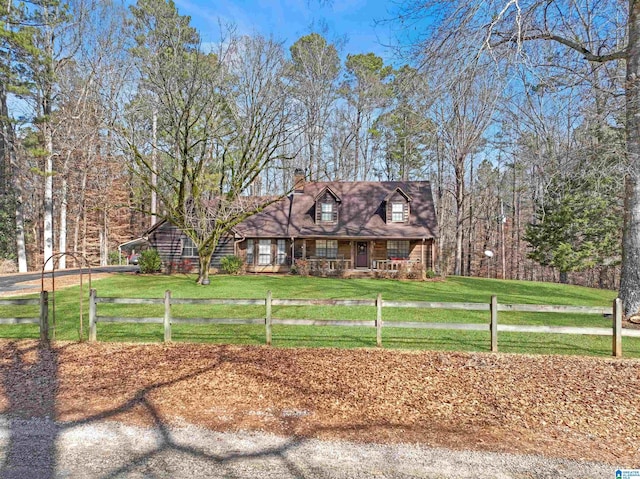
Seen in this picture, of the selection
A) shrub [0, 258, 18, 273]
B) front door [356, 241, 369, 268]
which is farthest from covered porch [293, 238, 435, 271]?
shrub [0, 258, 18, 273]

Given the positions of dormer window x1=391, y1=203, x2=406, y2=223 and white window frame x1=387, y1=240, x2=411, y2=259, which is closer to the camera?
white window frame x1=387, y1=240, x2=411, y2=259

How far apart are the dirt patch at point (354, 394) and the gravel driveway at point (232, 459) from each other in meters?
0.21

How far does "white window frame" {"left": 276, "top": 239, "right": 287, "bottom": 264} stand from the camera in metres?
24.2

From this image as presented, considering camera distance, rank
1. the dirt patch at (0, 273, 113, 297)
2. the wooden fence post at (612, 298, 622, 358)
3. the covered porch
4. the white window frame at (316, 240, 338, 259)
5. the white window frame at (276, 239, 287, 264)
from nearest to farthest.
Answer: the wooden fence post at (612, 298, 622, 358), the dirt patch at (0, 273, 113, 297), the covered porch, the white window frame at (316, 240, 338, 259), the white window frame at (276, 239, 287, 264)

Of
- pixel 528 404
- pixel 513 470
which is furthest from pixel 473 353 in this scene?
pixel 513 470

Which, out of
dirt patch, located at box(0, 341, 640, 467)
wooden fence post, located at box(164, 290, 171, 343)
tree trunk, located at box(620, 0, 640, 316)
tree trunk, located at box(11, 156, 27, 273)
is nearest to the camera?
dirt patch, located at box(0, 341, 640, 467)

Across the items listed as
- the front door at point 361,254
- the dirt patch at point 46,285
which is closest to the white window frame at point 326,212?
the front door at point 361,254

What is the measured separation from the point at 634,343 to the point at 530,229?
1828 centimetres

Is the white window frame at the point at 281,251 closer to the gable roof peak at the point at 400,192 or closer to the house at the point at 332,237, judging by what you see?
the house at the point at 332,237

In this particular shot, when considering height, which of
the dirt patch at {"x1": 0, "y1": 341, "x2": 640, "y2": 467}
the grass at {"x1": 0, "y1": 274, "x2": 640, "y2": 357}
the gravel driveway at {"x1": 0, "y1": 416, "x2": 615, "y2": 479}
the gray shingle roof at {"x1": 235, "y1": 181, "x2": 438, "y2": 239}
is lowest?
the grass at {"x1": 0, "y1": 274, "x2": 640, "y2": 357}

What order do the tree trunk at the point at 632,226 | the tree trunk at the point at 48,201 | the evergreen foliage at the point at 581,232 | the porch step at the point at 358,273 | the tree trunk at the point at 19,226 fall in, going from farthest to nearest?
the tree trunk at the point at 19,226
the tree trunk at the point at 48,201
the porch step at the point at 358,273
the evergreen foliage at the point at 581,232
the tree trunk at the point at 632,226

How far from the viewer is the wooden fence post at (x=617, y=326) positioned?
6586 mm

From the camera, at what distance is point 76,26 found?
2309 cm

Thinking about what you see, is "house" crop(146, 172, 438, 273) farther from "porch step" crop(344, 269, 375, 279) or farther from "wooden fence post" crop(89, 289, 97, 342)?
"wooden fence post" crop(89, 289, 97, 342)
